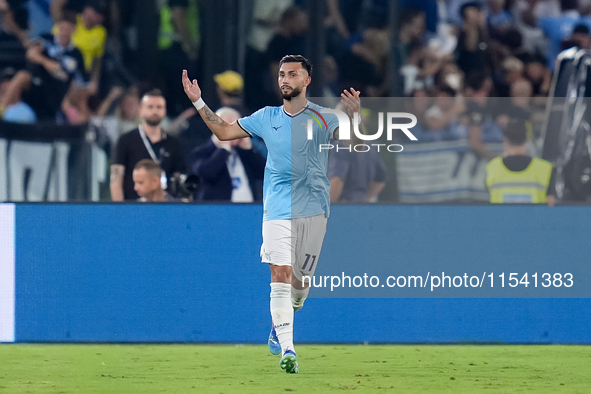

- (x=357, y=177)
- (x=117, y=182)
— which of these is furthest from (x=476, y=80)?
(x=117, y=182)

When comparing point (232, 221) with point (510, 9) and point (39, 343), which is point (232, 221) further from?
point (510, 9)

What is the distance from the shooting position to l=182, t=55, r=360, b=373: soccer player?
6281 millimetres

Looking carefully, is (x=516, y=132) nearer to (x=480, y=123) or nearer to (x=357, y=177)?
(x=480, y=123)

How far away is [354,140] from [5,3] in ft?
10.1

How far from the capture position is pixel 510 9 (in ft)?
26.7

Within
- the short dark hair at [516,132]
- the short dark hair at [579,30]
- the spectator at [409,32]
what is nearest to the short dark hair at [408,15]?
the spectator at [409,32]

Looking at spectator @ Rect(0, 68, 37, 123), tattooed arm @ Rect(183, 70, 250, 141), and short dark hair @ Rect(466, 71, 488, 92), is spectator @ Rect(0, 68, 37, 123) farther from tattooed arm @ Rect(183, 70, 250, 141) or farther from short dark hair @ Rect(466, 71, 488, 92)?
short dark hair @ Rect(466, 71, 488, 92)

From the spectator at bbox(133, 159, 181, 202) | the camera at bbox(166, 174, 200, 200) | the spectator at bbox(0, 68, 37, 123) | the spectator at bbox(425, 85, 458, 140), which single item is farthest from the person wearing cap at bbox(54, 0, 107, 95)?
the spectator at bbox(425, 85, 458, 140)

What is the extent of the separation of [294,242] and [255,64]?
208 centimetres

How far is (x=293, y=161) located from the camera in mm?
6340
